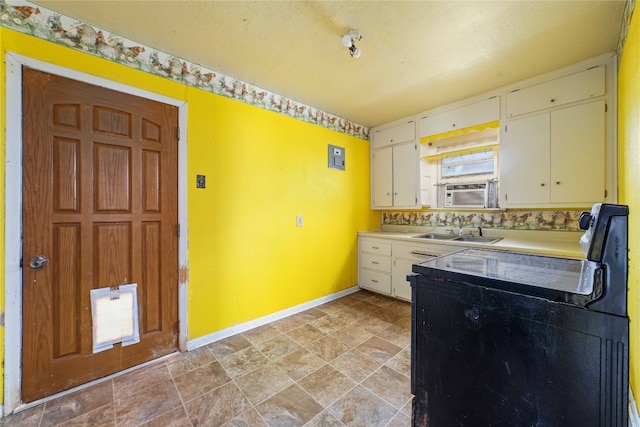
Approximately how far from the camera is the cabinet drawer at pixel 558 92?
2.08 m

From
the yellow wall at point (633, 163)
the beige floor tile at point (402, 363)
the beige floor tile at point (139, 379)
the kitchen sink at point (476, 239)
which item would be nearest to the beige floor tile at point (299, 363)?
the beige floor tile at point (402, 363)

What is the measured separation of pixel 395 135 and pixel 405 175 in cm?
61

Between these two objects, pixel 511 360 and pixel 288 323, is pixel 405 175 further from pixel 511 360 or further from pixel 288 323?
pixel 511 360

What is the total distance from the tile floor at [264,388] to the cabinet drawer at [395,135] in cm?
Result: 243

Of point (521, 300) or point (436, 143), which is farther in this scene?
point (436, 143)

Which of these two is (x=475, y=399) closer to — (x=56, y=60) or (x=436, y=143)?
(x=56, y=60)

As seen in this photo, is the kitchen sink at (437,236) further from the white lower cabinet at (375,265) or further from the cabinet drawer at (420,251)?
the white lower cabinet at (375,265)

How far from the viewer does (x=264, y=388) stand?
5.67 feet

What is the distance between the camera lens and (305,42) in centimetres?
191

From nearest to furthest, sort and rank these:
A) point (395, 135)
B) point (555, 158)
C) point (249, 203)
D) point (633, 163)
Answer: point (633, 163) < point (555, 158) < point (249, 203) < point (395, 135)

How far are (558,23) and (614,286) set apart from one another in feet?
6.43

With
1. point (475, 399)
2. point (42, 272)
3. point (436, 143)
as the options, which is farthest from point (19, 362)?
point (436, 143)

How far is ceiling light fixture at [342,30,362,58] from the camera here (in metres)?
1.75

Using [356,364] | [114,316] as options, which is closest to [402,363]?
[356,364]
